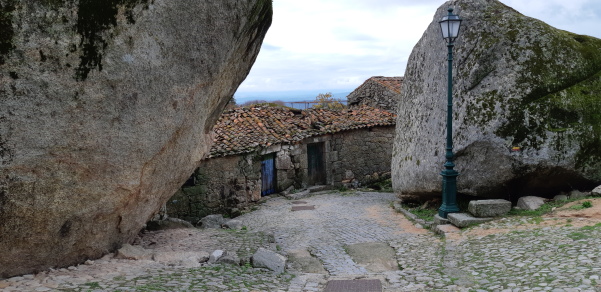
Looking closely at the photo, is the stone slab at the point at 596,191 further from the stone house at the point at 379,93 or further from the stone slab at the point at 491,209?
the stone house at the point at 379,93

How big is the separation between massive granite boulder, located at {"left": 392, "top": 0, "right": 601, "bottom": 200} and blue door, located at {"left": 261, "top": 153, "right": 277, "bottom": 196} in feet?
26.0

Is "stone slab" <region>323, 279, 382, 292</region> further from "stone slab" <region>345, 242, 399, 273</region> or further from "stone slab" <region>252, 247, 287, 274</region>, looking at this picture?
"stone slab" <region>252, 247, 287, 274</region>

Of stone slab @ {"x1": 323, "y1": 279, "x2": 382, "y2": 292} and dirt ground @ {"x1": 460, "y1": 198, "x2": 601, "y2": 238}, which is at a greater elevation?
dirt ground @ {"x1": 460, "y1": 198, "x2": 601, "y2": 238}

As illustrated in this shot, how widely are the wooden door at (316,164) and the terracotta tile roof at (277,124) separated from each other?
834 millimetres

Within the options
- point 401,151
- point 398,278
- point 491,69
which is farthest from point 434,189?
point 398,278

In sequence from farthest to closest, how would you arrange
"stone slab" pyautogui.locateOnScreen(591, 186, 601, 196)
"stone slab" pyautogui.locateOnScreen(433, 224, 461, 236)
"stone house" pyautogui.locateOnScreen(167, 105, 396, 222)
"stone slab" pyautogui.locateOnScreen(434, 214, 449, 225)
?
"stone house" pyautogui.locateOnScreen(167, 105, 396, 222)
"stone slab" pyautogui.locateOnScreen(434, 214, 449, 225)
"stone slab" pyautogui.locateOnScreen(433, 224, 461, 236)
"stone slab" pyautogui.locateOnScreen(591, 186, 601, 196)

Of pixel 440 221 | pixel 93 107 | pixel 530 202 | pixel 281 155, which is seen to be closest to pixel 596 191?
pixel 530 202

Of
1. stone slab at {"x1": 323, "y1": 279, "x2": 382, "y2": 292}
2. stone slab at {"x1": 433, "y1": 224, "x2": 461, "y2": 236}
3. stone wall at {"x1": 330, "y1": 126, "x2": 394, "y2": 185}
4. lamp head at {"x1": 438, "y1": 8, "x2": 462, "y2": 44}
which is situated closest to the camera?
stone slab at {"x1": 323, "y1": 279, "x2": 382, "y2": 292}

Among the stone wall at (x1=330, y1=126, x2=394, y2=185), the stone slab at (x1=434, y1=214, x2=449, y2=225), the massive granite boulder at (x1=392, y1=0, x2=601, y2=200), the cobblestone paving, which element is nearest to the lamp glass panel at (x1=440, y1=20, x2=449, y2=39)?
the massive granite boulder at (x1=392, y1=0, x2=601, y2=200)

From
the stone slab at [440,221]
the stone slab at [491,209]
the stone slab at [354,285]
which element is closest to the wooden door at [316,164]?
the stone slab at [440,221]

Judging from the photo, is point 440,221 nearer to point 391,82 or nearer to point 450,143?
point 450,143

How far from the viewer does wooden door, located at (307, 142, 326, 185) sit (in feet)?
66.2

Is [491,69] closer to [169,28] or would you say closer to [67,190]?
[169,28]

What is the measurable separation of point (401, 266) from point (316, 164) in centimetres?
1271
